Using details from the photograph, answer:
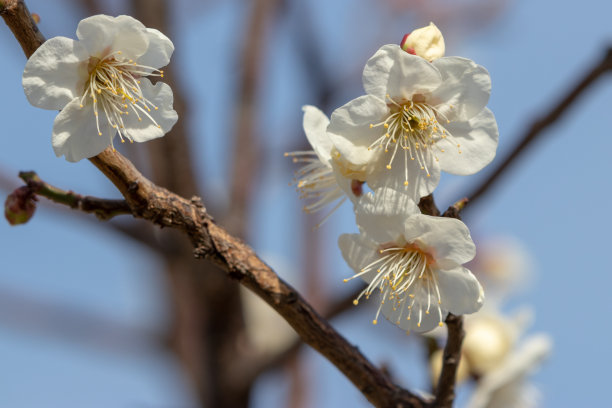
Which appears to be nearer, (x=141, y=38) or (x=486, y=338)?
(x=141, y=38)

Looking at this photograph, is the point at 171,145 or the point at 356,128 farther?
the point at 171,145

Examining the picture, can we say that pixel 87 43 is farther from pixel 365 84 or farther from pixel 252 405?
pixel 252 405

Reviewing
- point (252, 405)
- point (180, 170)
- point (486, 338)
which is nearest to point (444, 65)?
point (486, 338)

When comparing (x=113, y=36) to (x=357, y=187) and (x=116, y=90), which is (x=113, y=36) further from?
(x=357, y=187)

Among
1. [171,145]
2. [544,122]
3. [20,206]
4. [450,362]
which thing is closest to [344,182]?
[450,362]

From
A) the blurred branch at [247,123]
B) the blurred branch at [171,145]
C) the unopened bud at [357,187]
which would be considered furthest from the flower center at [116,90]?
the blurred branch at [247,123]

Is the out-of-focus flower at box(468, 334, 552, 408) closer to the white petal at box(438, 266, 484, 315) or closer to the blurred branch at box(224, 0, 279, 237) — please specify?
the white petal at box(438, 266, 484, 315)

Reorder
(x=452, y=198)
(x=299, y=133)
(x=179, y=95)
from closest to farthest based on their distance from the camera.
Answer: (x=452, y=198), (x=179, y=95), (x=299, y=133)
